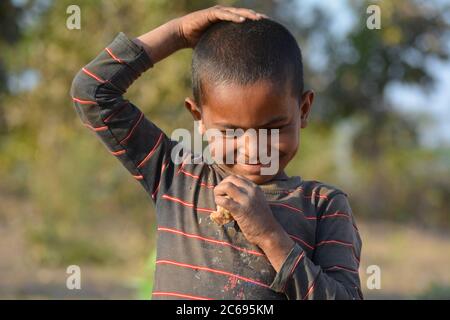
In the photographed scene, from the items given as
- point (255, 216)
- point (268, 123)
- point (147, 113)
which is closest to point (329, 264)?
point (255, 216)

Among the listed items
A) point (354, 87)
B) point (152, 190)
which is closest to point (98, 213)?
point (354, 87)

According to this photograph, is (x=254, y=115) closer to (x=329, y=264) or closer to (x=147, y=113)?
(x=329, y=264)

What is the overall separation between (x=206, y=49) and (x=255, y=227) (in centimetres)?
50

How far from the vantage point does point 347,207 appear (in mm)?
1887

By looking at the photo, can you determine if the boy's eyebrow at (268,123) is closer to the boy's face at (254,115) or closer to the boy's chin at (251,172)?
the boy's face at (254,115)

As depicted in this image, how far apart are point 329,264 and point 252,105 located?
441 millimetres

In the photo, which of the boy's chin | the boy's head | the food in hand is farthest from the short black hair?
the food in hand

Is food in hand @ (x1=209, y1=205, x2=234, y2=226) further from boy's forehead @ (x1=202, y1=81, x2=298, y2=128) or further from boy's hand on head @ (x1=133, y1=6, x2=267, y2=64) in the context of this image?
boy's hand on head @ (x1=133, y1=6, x2=267, y2=64)

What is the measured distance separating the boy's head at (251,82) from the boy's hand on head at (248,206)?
0.13m

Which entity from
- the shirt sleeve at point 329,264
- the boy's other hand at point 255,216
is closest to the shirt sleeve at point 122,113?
the boy's other hand at point 255,216

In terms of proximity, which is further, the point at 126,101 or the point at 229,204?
the point at 126,101

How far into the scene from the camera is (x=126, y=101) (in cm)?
192

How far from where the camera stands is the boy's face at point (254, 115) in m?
1.74
